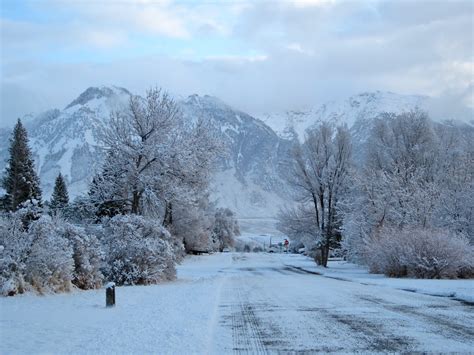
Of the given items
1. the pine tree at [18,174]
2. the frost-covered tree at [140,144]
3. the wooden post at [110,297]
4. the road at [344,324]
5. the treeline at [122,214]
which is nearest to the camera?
the road at [344,324]

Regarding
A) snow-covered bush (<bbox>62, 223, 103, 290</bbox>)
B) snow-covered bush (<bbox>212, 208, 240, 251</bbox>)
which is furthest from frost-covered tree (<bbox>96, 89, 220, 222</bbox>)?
snow-covered bush (<bbox>212, 208, 240, 251</bbox>)

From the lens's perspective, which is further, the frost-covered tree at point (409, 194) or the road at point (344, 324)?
the frost-covered tree at point (409, 194)

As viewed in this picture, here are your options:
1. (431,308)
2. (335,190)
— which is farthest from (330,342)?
(335,190)

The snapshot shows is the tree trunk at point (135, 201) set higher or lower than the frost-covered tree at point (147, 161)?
lower

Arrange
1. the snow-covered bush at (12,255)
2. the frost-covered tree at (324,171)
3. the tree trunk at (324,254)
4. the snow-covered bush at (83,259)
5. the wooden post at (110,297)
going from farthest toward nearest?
the tree trunk at (324,254)
the frost-covered tree at (324,171)
the snow-covered bush at (83,259)
the snow-covered bush at (12,255)
the wooden post at (110,297)

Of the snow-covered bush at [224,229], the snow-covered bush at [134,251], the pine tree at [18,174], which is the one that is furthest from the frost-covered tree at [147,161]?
the snow-covered bush at [224,229]

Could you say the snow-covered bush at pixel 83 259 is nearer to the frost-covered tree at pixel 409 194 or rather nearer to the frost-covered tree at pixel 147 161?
the frost-covered tree at pixel 147 161

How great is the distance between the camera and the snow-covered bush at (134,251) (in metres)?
22.5

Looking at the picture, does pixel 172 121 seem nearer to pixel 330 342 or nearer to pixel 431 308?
pixel 431 308

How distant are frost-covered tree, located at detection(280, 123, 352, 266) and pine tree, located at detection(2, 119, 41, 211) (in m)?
27.7

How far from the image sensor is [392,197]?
36781mm

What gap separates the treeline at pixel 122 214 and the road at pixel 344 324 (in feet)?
17.2

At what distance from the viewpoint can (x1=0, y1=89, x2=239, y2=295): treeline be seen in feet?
51.2

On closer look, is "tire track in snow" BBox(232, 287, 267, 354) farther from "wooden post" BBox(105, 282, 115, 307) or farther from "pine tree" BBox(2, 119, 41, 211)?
"pine tree" BBox(2, 119, 41, 211)
